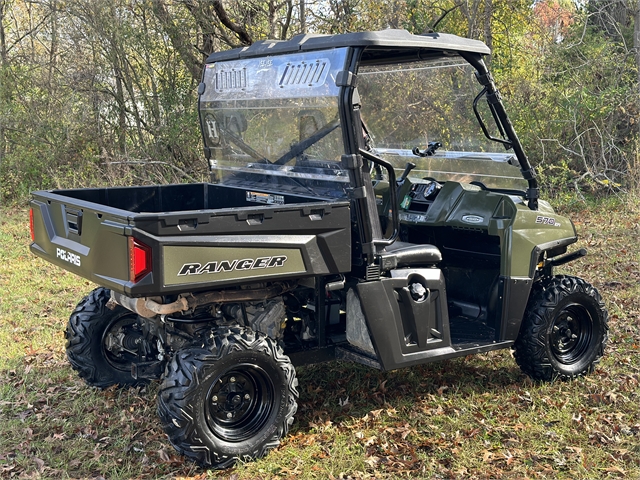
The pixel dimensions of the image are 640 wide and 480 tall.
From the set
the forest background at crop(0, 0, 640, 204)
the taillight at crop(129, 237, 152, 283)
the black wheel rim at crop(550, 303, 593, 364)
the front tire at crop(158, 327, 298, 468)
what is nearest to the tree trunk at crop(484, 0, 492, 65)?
the forest background at crop(0, 0, 640, 204)

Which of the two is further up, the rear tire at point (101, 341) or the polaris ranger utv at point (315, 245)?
the polaris ranger utv at point (315, 245)

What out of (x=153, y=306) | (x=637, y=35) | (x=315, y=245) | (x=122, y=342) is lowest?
(x=122, y=342)

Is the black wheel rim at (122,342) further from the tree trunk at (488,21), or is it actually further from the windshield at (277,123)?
the tree trunk at (488,21)

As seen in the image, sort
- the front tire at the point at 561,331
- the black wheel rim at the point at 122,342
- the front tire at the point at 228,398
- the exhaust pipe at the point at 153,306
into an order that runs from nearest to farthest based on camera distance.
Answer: the front tire at the point at 228,398 < the exhaust pipe at the point at 153,306 < the front tire at the point at 561,331 < the black wheel rim at the point at 122,342

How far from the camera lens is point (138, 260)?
11.2 ft

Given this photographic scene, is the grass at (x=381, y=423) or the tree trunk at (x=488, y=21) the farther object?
the tree trunk at (x=488, y=21)

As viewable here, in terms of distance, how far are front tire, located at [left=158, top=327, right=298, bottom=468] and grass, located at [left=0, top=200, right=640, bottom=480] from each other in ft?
0.40

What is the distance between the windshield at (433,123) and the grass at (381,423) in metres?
1.40

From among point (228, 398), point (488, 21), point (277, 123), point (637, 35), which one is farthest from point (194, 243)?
point (488, 21)

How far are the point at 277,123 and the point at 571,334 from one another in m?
2.46

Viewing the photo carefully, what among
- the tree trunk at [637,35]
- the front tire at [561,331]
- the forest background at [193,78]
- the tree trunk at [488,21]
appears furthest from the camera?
the tree trunk at [488,21]

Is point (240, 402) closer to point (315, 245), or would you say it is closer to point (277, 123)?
point (315, 245)

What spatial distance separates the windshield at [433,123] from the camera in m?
4.84

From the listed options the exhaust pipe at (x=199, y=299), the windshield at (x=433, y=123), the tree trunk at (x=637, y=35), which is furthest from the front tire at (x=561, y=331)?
the tree trunk at (x=637, y=35)
